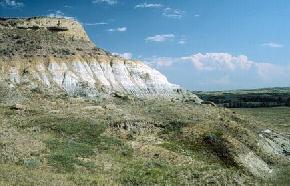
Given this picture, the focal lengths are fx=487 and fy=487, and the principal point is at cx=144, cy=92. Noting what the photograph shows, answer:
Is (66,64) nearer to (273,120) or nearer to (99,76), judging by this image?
(99,76)

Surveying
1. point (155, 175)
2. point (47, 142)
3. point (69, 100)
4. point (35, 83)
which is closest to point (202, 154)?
point (155, 175)

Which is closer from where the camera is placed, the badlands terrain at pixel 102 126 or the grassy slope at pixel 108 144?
the grassy slope at pixel 108 144

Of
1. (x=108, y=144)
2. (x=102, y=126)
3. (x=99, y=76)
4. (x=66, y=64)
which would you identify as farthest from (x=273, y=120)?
(x=108, y=144)

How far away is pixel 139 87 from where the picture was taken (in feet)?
276

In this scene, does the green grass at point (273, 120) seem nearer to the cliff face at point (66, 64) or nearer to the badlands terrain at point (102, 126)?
the badlands terrain at point (102, 126)

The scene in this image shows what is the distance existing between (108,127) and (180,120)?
1155cm

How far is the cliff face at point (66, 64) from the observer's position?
7438 cm

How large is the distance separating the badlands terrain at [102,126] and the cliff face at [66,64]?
6.9 inches

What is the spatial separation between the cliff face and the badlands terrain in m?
0.18

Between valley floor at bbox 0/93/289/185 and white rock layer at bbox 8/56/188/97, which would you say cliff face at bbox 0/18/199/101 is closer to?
white rock layer at bbox 8/56/188/97

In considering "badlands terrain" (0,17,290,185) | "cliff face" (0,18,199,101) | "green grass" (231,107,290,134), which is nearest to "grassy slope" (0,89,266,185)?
"badlands terrain" (0,17,290,185)

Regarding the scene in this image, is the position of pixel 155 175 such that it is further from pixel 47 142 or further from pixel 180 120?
pixel 180 120

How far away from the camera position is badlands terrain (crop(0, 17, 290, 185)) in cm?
3866

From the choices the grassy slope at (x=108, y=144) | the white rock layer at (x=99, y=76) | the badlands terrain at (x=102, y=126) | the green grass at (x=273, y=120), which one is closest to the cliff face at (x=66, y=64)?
the white rock layer at (x=99, y=76)
